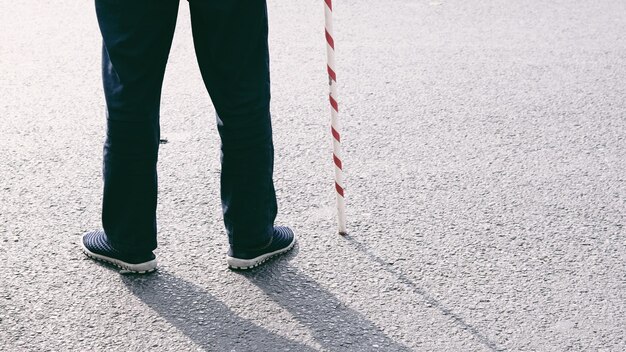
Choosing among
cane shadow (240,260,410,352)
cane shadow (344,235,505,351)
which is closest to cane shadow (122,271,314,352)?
cane shadow (240,260,410,352)

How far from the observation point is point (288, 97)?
567 centimetres

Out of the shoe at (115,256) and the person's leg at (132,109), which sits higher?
the person's leg at (132,109)

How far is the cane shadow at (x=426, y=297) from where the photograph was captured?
3299mm

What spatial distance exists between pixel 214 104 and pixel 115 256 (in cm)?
72

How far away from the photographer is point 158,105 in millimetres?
3518

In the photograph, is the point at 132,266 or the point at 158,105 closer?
the point at 158,105

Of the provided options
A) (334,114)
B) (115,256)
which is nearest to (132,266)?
(115,256)

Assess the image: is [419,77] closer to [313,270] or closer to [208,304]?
[313,270]

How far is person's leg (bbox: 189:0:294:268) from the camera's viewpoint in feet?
10.9

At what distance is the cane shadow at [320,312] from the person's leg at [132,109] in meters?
0.48

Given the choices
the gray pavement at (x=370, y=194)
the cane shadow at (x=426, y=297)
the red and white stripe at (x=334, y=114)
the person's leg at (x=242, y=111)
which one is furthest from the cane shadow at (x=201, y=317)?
the red and white stripe at (x=334, y=114)

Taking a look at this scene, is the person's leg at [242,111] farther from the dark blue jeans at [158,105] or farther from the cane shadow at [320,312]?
the cane shadow at [320,312]

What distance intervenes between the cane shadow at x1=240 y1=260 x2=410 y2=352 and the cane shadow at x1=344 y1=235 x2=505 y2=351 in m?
0.26

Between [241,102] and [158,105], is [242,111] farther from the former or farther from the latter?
[158,105]
